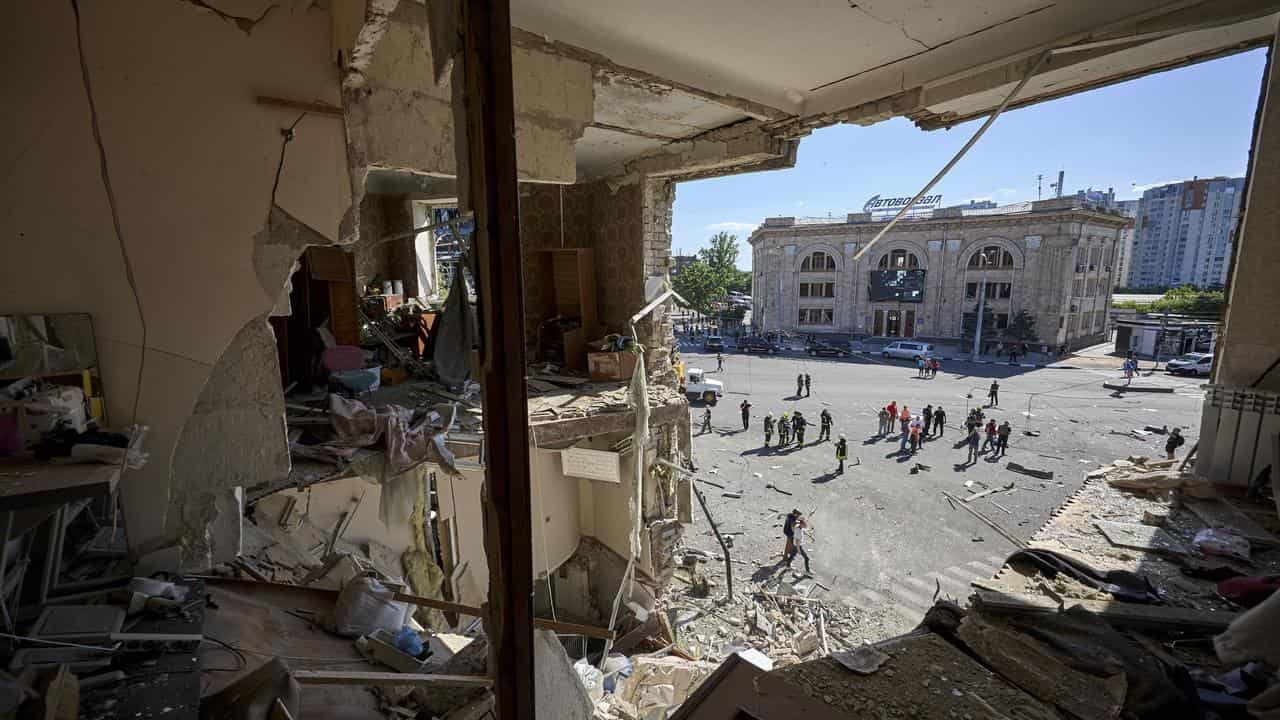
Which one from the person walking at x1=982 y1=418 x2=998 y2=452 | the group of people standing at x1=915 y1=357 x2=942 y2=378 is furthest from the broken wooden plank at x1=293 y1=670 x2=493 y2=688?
the group of people standing at x1=915 y1=357 x2=942 y2=378

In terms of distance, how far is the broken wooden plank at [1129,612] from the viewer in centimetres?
258

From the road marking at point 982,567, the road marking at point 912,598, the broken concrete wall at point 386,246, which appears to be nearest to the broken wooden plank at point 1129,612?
the road marking at point 912,598

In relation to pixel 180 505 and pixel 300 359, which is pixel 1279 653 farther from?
pixel 300 359

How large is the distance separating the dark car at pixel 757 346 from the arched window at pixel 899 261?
8.12 metres

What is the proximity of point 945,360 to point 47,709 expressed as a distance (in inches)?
1239

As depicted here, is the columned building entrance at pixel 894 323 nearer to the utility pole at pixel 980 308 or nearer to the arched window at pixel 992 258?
the utility pole at pixel 980 308

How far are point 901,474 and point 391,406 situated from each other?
1294 centimetres

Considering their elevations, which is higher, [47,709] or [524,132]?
[524,132]

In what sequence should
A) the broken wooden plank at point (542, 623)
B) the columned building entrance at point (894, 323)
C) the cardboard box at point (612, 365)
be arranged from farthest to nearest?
the columned building entrance at point (894, 323), the cardboard box at point (612, 365), the broken wooden plank at point (542, 623)

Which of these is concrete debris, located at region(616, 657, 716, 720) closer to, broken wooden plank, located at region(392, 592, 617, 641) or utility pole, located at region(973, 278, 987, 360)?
broken wooden plank, located at region(392, 592, 617, 641)

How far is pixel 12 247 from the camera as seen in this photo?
258 cm

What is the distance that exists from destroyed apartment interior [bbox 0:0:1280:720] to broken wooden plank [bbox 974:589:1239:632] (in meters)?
0.02

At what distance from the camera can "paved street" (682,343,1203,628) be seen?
10.1 meters

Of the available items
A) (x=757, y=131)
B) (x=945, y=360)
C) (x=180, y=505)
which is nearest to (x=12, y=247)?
(x=180, y=505)
